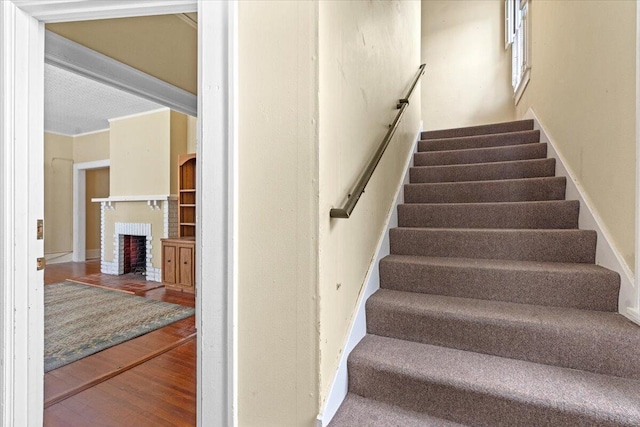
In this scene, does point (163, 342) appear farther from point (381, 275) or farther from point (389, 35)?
point (389, 35)

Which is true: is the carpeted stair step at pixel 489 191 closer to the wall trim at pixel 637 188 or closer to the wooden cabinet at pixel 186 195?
the wall trim at pixel 637 188

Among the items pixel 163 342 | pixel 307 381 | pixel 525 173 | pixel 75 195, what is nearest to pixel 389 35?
pixel 525 173

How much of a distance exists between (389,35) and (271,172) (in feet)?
5.43

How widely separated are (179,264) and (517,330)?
4.21m

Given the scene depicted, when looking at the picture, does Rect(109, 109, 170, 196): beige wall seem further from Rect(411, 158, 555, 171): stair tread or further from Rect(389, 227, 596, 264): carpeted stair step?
Rect(389, 227, 596, 264): carpeted stair step

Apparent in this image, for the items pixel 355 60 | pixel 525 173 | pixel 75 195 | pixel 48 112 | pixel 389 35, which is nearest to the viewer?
pixel 355 60

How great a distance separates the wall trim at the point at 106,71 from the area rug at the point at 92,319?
2.13 m

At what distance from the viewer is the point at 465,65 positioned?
4.36 m

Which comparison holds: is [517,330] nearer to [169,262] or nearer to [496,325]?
[496,325]

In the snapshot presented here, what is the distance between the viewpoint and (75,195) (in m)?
6.73

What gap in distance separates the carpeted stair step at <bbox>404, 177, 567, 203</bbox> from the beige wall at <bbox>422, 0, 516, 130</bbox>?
2.41 m

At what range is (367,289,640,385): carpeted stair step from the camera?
49.4 inches

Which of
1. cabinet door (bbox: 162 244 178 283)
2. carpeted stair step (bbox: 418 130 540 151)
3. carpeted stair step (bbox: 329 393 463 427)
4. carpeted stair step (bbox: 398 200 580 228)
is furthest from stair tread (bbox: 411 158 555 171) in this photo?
cabinet door (bbox: 162 244 178 283)

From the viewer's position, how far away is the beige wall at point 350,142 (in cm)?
116
